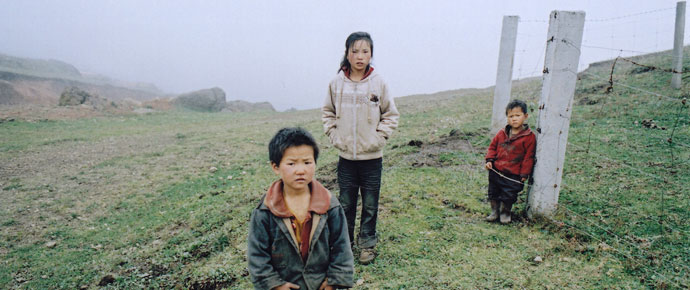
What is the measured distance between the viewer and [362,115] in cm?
344

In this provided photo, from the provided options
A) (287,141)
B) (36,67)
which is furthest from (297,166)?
(36,67)

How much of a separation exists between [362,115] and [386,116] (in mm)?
233

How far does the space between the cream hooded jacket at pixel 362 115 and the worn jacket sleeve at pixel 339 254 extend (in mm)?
1201

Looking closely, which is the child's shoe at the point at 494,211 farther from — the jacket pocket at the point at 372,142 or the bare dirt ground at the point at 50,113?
the bare dirt ground at the point at 50,113

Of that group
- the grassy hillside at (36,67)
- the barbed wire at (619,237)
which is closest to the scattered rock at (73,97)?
the grassy hillside at (36,67)

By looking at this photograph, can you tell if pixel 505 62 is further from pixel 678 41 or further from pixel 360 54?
pixel 360 54

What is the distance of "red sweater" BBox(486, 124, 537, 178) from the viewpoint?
4.05 meters

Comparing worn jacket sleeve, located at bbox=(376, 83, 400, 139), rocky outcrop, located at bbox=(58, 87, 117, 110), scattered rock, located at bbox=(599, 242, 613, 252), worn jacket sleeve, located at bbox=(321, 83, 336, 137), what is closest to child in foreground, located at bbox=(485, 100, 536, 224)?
scattered rock, located at bbox=(599, 242, 613, 252)

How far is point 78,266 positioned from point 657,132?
844 cm

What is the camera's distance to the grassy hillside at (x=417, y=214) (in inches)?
135

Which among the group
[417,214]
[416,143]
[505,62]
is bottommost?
[417,214]

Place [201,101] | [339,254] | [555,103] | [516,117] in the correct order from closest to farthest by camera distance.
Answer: [339,254] → [555,103] → [516,117] → [201,101]

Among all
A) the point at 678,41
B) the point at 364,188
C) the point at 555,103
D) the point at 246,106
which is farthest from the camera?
the point at 246,106

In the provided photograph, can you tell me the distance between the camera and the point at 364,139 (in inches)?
135
